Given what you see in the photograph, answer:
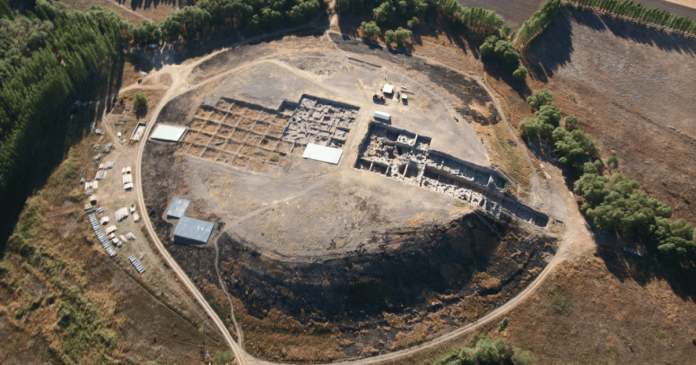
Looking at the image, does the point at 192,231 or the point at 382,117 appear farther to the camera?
the point at 382,117

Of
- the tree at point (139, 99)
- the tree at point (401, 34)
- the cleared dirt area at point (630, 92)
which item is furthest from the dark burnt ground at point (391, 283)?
the tree at point (401, 34)

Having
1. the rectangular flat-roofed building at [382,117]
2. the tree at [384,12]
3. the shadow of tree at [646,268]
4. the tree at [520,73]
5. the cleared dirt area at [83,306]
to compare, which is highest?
the tree at [384,12]

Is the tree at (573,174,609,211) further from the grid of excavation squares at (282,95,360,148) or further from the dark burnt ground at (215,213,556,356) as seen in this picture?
the grid of excavation squares at (282,95,360,148)

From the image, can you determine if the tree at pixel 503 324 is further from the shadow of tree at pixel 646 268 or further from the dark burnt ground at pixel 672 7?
the dark burnt ground at pixel 672 7

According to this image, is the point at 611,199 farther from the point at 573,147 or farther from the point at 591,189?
the point at 573,147

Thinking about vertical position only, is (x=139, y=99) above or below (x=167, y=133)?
above

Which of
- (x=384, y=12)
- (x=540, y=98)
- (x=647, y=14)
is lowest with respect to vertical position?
(x=540, y=98)

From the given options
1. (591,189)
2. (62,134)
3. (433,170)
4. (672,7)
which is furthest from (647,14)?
(62,134)
